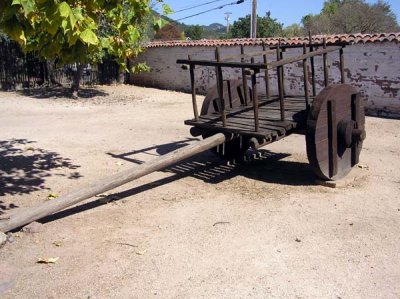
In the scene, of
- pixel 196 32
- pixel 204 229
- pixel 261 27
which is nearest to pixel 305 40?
pixel 204 229

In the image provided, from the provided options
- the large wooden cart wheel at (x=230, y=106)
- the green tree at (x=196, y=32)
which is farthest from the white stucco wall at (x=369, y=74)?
the green tree at (x=196, y=32)

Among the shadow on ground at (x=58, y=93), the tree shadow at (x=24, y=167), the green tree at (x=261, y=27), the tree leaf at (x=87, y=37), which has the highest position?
the green tree at (x=261, y=27)

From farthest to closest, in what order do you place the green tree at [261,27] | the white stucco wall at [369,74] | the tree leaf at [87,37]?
the green tree at [261,27] → the white stucco wall at [369,74] → the tree leaf at [87,37]

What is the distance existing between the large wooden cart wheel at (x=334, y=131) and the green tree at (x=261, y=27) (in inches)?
1556

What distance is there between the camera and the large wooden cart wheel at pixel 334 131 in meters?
5.29

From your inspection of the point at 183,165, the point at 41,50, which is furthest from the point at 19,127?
the point at 41,50

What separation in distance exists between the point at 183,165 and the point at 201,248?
9.25ft

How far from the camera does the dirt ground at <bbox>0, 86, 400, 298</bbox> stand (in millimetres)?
3428

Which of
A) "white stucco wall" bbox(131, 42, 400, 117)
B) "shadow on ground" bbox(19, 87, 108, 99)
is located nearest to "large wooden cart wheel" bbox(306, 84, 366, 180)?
"white stucco wall" bbox(131, 42, 400, 117)

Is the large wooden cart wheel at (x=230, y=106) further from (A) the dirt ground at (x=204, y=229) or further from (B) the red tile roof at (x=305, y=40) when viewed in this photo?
(B) the red tile roof at (x=305, y=40)

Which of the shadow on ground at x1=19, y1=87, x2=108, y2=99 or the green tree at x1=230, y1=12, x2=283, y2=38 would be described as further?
the green tree at x1=230, y1=12, x2=283, y2=38

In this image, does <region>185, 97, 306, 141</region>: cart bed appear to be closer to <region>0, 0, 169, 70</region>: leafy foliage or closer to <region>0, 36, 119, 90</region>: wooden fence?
<region>0, 0, 169, 70</region>: leafy foliage

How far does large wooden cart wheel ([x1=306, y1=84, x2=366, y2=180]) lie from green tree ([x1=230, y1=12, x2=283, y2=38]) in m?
39.5

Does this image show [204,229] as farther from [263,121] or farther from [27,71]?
[27,71]
